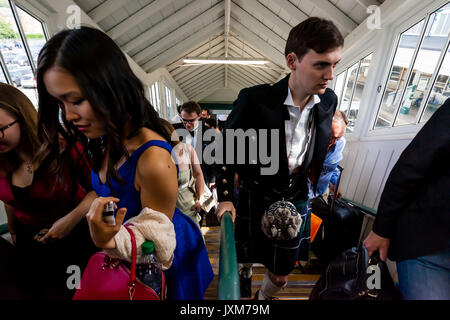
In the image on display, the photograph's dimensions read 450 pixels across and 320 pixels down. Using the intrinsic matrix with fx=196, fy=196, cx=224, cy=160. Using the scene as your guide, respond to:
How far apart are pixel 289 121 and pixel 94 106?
3.64 ft

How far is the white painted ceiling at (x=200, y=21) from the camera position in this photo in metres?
3.54

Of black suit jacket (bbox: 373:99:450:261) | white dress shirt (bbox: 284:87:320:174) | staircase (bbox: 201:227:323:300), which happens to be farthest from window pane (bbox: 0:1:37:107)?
black suit jacket (bbox: 373:99:450:261)

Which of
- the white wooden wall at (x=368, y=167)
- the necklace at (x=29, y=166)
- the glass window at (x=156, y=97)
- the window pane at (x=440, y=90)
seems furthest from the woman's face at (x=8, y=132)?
the glass window at (x=156, y=97)

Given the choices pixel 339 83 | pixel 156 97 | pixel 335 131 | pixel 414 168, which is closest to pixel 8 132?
pixel 414 168

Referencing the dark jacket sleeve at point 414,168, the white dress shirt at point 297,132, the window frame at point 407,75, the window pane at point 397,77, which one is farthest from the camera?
the window pane at point 397,77

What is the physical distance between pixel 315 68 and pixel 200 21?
640 cm

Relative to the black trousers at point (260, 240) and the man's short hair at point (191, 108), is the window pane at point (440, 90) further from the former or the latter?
the man's short hair at point (191, 108)

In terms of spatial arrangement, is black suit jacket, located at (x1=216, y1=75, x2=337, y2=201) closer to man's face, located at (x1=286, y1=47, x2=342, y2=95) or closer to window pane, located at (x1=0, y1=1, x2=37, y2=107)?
man's face, located at (x1=286, y1=47, x2=342, y2=95)

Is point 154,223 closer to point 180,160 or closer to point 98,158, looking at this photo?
point 98,158

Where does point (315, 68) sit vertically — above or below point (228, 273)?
above

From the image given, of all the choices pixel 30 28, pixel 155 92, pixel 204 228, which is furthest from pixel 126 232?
pixel 155 92

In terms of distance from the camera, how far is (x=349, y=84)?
4.11m

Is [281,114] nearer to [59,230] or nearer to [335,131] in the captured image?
[335,131]

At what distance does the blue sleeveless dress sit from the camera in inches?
33.0
